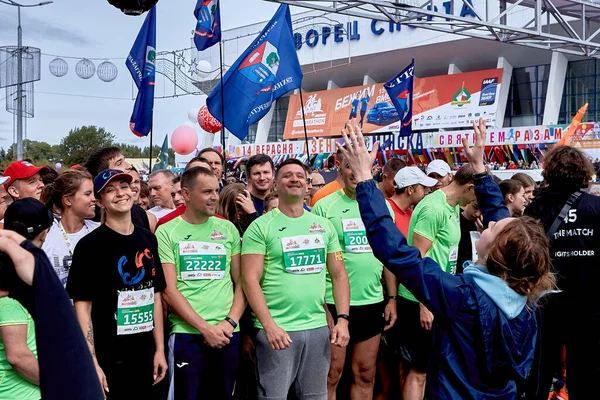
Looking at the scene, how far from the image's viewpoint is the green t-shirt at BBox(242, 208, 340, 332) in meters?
4.09

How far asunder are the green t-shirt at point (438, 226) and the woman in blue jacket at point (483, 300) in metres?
2.05

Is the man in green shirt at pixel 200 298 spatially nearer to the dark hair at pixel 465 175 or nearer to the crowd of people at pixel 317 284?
the crowd of people at pixel 317 284

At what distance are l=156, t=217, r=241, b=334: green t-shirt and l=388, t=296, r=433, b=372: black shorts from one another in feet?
4.99

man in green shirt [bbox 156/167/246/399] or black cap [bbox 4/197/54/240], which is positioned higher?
black cap [bbox 4/197/54/240]

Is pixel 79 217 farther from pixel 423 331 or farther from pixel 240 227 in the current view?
pixel 423 331

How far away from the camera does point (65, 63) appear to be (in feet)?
66.4

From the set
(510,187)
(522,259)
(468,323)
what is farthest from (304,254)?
(510,187)

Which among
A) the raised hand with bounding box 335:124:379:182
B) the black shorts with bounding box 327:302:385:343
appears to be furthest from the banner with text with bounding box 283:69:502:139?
the raised hand with bounding box 335:124:379:182

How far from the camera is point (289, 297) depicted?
13.4ft

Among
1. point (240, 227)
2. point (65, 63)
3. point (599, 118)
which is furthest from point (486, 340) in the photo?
point (599, 118)

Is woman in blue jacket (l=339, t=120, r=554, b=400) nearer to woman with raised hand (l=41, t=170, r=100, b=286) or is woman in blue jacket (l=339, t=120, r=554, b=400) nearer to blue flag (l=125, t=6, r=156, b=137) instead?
woman with raised hand (l=41, t=170, r=100, b=286)

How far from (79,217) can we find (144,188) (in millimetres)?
2606

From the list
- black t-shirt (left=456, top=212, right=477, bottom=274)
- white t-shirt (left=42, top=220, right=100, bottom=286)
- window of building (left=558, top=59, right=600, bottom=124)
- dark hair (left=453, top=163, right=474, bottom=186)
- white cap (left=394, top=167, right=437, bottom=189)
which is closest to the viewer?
white t-shirt (left=42, top=220, right=100, bottom=286)

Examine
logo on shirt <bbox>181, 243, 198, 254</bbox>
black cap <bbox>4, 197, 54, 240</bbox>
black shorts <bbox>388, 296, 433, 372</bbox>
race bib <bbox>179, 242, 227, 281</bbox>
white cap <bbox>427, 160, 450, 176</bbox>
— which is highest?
white cap <bbox>427, 160, 450, 176</bbox>
